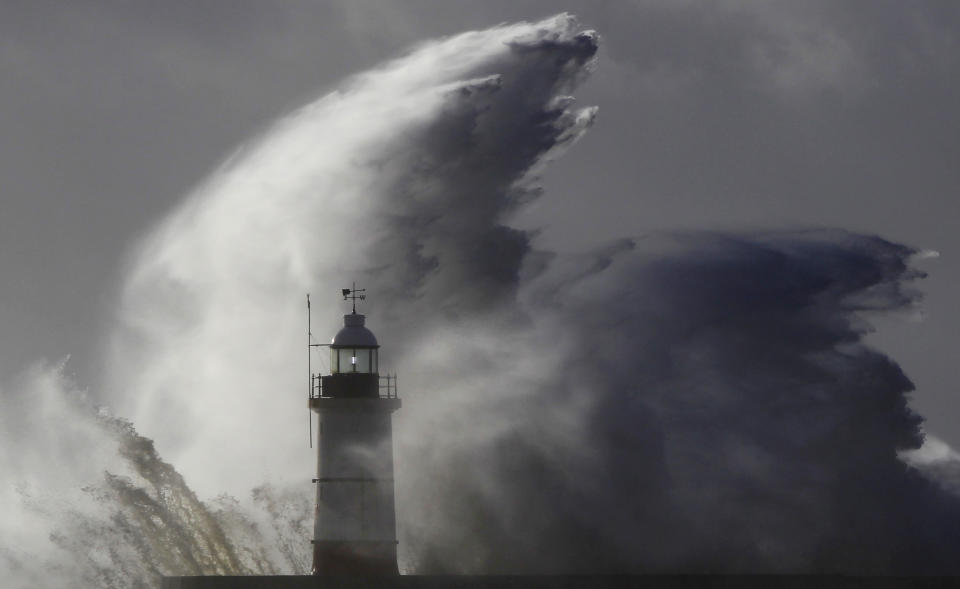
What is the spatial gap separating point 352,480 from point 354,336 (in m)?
4.10

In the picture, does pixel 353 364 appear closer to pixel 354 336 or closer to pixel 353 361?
pixel 353 361

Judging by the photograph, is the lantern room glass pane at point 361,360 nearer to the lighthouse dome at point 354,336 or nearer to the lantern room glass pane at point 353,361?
the lantern room glass pane at point 353,361

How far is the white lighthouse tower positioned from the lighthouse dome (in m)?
1.04

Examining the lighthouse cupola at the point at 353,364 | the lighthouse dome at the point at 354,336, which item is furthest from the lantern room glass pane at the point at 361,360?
the lighthouse dome at the point at 354,336

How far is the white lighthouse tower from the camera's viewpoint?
4791cm

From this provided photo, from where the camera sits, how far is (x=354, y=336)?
4903cm

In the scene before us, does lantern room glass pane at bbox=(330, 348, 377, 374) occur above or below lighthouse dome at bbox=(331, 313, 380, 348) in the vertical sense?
below

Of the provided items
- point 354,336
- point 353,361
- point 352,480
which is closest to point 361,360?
point 353,361

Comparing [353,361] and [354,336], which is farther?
[354,336]

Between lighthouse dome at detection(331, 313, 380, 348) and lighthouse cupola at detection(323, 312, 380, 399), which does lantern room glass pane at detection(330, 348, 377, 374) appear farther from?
lighthouse dome at detection(331, 313, 380, 348)

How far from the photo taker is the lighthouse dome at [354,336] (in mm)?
48906

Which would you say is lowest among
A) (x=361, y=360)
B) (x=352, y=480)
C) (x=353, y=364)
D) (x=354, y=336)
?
(x=352, y=480)

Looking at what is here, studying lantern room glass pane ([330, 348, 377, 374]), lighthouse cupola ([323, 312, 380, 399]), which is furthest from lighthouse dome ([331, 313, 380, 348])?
lantern room glass pane ([330, 348, 377, 374])

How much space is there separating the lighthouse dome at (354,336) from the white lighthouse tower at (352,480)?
1036 mm
